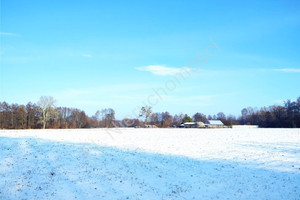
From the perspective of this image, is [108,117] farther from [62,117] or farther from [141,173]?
[141,173]

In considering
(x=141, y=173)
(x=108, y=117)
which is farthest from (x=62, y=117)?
(x=141, y=173)

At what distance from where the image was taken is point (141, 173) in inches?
802

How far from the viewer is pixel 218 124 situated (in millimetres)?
109375

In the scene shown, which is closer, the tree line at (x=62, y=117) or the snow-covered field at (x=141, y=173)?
the snow-covered field at (x=141, y=173)

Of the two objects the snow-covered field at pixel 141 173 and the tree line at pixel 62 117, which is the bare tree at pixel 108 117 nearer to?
the tree line at pixel 62 117

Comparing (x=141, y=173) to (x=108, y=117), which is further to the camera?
(x=108, y=117)

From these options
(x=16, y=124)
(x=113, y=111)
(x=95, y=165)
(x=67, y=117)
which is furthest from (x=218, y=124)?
(x=95, y=165)

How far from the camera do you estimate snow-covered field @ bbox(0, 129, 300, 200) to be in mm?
16000

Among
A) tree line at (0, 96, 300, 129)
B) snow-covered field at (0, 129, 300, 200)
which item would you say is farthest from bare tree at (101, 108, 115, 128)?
snow-covered field at (0, 129, 300, 200)

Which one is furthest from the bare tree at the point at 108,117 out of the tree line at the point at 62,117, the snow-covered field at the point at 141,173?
the snow-covered field at the point at 141,173

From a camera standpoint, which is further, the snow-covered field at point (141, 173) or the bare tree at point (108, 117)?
the bare tree at point (108, 117)

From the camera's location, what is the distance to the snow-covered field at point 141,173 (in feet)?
52.5

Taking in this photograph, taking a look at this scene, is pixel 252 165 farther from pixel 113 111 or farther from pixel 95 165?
pixel 113 111

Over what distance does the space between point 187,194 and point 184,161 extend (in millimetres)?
8347
